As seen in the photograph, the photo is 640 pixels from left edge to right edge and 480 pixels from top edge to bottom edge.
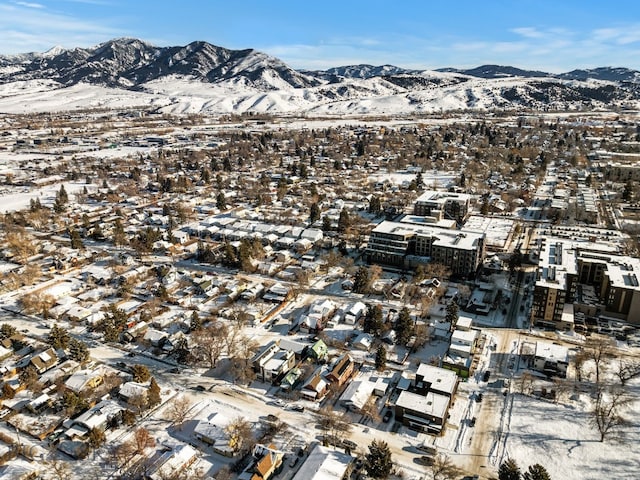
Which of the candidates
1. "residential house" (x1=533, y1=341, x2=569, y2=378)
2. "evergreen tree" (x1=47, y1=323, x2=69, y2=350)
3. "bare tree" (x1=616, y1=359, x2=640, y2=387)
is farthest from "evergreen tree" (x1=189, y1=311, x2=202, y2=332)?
"bare tree" (x1=616, y1=359, x2=640, y2=387)

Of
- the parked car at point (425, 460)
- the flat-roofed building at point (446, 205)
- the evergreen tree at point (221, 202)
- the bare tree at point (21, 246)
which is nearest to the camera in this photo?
Answer: the parked car at point (425, 460)

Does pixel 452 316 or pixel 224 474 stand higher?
pixel 452 316

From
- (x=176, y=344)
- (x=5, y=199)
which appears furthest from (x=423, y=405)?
(x=5, y=199)

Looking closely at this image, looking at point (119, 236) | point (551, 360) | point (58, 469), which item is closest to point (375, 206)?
point (119, 236)

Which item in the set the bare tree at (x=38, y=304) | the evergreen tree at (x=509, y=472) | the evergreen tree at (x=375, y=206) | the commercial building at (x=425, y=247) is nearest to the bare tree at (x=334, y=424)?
the evergreen tree at (x=509, y=472)

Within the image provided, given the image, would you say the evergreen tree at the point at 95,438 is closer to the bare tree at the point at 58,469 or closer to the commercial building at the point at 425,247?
the bare tree at the point at 58,469

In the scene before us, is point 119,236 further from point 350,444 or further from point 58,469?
point 350,444

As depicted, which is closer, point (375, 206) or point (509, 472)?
point (509, 472)

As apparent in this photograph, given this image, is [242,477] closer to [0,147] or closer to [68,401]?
[68,401]
